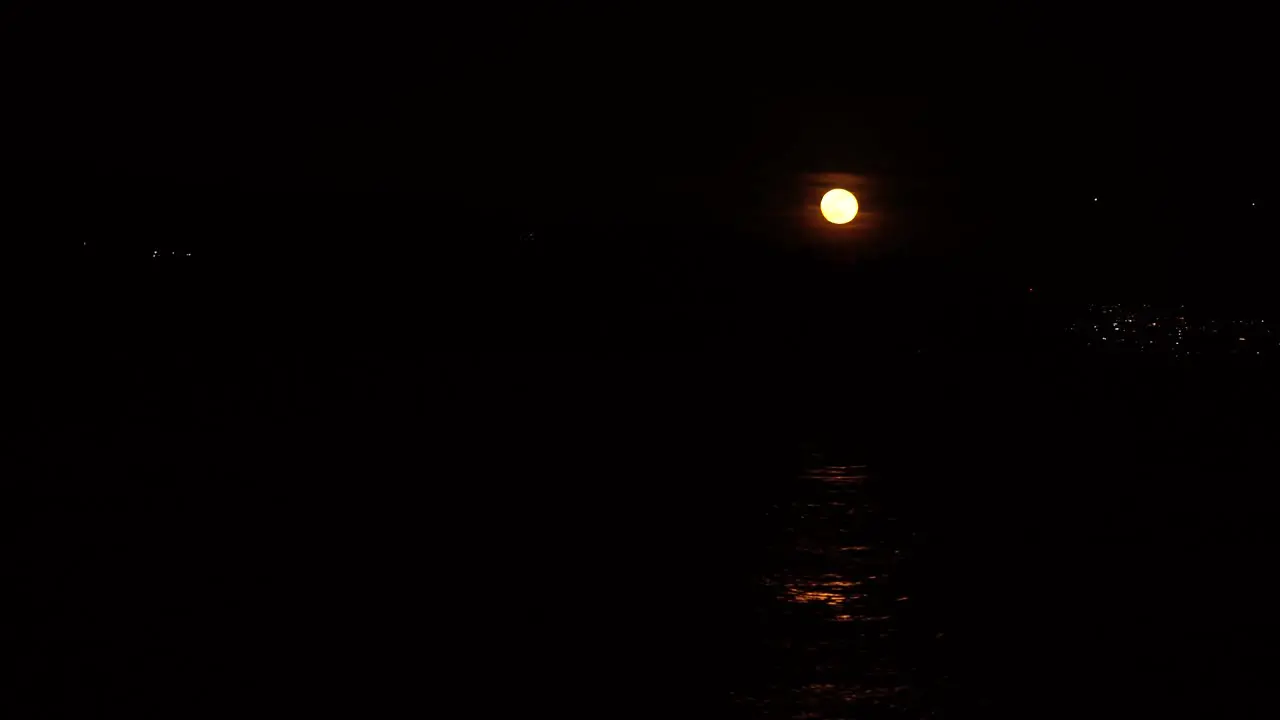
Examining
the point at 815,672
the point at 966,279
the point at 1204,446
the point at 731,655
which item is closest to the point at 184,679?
the point at 731,655

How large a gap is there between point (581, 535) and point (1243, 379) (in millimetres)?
18749

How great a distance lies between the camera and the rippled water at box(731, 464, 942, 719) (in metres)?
4.96

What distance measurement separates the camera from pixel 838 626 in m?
5.97

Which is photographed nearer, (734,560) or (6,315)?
(734,560)

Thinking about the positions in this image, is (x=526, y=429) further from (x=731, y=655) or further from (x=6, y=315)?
(x=6, y=315)

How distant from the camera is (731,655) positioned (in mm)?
5547

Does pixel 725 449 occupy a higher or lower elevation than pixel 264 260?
lower

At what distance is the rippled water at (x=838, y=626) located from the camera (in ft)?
16.3

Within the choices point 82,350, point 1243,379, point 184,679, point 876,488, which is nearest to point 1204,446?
point 876,488

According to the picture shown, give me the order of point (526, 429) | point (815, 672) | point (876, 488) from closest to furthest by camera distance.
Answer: point (815, 672) < point (876, 488) < point (526, 429)

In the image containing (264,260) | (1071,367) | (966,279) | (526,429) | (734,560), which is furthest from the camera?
(264,260)

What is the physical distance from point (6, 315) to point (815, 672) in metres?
34.1

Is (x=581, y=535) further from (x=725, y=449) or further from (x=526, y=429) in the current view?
(x=526, y=429)

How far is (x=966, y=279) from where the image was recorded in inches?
1708
